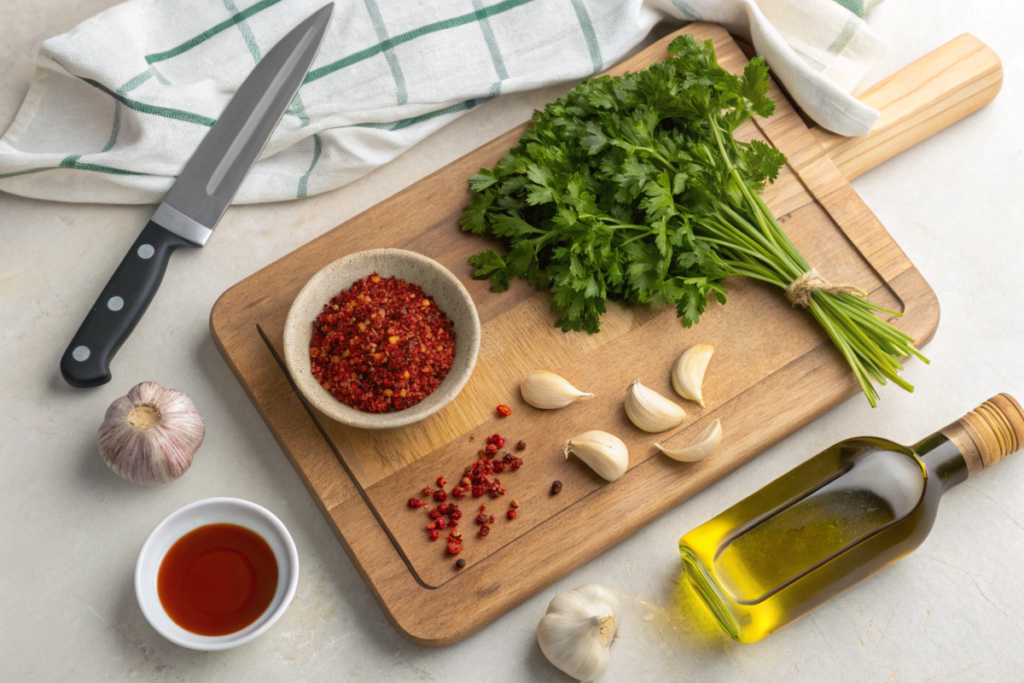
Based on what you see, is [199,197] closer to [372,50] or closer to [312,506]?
[372,50]

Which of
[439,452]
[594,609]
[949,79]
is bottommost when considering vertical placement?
[594,609]

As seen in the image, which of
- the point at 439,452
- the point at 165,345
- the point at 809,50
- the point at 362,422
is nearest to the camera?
the point at 362,422

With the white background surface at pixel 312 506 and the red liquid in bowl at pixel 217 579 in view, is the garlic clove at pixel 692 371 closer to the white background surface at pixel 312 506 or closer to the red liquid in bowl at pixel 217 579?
the white background surface at pixel 312 506

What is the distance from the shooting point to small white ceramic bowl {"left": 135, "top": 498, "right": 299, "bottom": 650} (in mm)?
1812

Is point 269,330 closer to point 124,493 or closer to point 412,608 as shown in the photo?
point 124,493

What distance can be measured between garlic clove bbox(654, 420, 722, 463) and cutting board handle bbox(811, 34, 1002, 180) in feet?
3.04

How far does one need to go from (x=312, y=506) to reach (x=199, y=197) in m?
0.91

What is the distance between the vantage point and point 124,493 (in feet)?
6.74

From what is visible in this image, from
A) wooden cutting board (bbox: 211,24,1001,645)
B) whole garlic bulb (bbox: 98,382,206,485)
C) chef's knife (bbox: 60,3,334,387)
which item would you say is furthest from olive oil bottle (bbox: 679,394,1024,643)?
chef's knife (bbox: 60,3,334,387)

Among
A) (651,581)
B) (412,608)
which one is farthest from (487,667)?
(651,581)

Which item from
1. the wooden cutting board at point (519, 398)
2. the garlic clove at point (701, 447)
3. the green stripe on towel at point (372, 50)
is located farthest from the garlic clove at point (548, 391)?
the green stripe on towel at point (372, 50)

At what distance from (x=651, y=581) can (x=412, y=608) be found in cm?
66

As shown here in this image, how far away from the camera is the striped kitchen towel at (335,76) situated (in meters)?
2.13

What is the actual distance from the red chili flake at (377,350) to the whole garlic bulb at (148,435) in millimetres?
395
